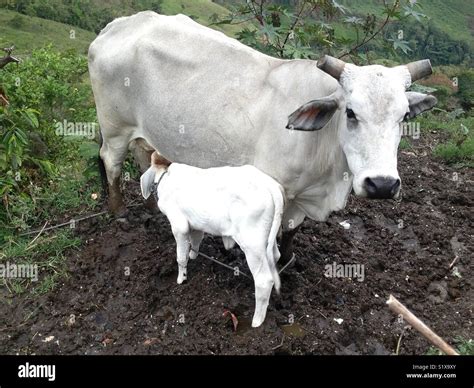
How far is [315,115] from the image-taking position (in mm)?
3705

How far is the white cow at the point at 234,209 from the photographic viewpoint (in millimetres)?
3766

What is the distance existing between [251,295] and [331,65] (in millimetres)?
2003

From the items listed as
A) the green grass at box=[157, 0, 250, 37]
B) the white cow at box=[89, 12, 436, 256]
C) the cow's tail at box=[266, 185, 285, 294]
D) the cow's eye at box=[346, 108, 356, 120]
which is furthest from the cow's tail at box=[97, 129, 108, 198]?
the green grass at box=[157, 0, 250, 37]

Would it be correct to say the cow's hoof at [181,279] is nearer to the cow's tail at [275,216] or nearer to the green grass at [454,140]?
the cow's tail at [275,216]

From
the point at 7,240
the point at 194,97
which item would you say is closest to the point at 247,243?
the point at 194,97

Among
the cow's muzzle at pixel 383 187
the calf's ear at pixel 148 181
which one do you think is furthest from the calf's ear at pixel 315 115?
the calf's ear at pixel 148 181

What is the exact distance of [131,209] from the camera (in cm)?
592

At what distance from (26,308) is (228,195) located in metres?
2.20

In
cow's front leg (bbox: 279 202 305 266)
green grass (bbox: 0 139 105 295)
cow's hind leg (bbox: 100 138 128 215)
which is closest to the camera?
cow's front leg (bbox: 279 202 305 266)

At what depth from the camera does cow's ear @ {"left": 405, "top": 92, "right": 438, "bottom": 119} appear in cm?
380
